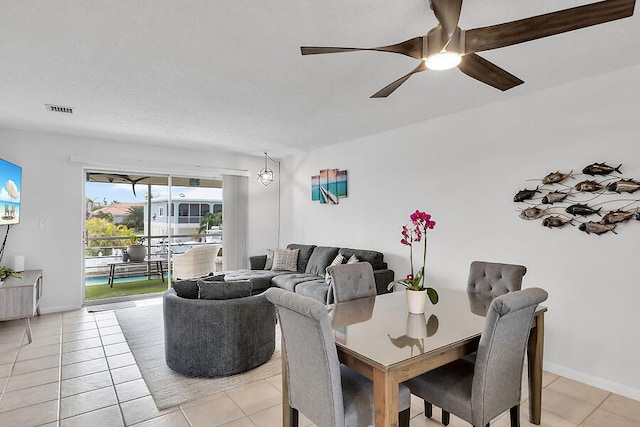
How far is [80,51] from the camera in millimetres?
A: 2471

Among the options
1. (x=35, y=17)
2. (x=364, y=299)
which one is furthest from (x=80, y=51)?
(x=364, y=299)

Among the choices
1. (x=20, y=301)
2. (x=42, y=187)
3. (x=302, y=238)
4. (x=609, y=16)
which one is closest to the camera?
(x=609, y=16)

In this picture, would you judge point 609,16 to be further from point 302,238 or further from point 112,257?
point 112,257

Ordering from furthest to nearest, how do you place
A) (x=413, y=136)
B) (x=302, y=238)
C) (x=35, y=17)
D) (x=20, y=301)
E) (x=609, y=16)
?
(x=302, y=238)
(x=413, y=136)
(x=20, y=301)
(x=35, y=17)
(x=609, y=16)

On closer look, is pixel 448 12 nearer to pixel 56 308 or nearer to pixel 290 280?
pixel 290 280

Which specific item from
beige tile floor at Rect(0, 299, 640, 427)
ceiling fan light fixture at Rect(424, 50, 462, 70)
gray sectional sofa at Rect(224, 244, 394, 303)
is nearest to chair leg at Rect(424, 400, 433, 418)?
beige tile floor at Rect(0, 299, 640, 427)

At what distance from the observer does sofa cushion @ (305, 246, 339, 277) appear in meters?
5.22

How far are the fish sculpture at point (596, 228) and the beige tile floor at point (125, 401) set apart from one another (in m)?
1.29

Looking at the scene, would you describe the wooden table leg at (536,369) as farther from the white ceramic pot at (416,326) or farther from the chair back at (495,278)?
the white ceramic pot at (416,326)

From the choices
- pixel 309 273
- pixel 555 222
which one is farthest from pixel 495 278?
pixel 309 273

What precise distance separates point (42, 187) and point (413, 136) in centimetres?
511

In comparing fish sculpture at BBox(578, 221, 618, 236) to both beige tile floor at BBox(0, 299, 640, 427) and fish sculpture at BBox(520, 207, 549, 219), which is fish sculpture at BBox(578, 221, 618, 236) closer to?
fish sculpture at BBox(520, 207, 549, 219)

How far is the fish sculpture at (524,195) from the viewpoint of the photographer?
3290 mm

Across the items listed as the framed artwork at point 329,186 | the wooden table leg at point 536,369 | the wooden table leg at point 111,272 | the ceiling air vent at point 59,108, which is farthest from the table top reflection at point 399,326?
the wooden table leg at point 111,272
